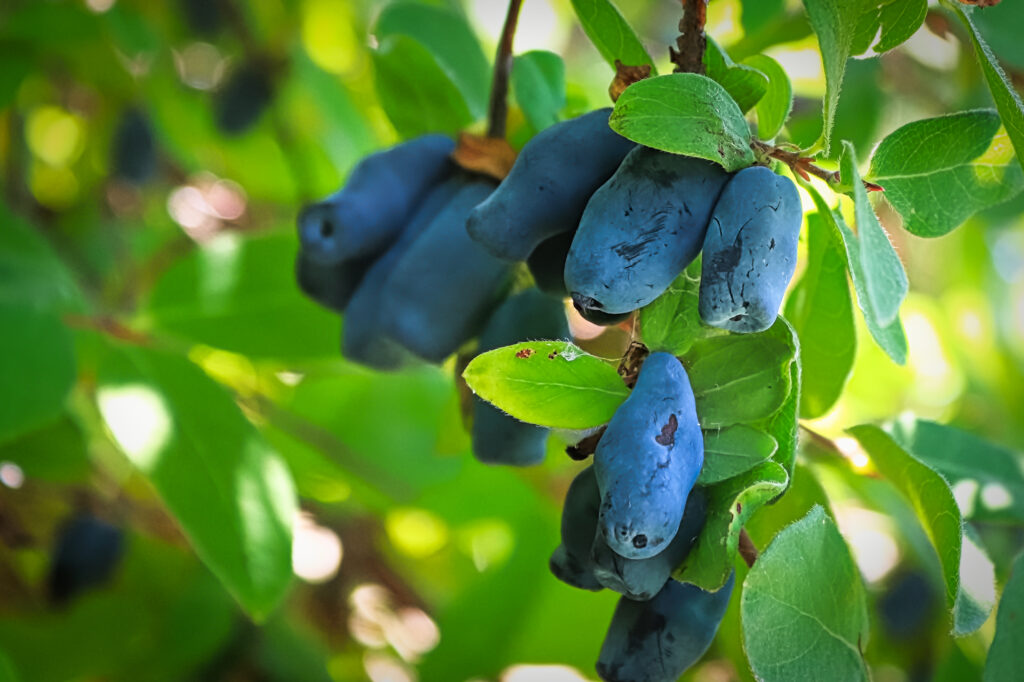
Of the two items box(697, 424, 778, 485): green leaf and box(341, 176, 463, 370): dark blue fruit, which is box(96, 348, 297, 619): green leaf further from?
box(697, 424, 778, 485): green leaf

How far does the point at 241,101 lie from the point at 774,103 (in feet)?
3.15

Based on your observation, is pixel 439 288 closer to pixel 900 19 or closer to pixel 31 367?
pixel 900 19

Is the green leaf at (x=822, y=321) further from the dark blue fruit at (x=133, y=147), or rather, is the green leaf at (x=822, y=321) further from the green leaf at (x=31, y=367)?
the dark blue fruit at (x=133, y=147)

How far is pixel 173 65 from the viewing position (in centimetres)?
142

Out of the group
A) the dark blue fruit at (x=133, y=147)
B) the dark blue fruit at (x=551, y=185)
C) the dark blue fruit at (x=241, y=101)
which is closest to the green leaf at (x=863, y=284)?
the dark blue fruit at (x=551, y=185)

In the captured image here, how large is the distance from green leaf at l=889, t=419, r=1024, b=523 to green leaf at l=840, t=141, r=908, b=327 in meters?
0.32

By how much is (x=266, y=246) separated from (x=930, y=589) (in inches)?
35.8

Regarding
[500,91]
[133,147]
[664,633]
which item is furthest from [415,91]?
[133,147]

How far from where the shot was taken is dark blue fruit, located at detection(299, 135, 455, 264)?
0.56 metres

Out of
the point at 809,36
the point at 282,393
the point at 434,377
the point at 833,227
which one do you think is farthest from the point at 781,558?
the point at 282,393

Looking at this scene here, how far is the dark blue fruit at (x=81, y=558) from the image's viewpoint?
3.31 feet

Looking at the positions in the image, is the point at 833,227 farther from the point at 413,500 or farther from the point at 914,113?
the point at 914,113

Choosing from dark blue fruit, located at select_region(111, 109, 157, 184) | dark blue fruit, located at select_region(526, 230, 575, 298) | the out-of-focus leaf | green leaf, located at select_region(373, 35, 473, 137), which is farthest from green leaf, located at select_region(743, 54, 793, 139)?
dark blue fruit, located at select_region(111, 109, 157, 184)

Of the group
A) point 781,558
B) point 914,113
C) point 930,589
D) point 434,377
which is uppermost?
point 781,558
